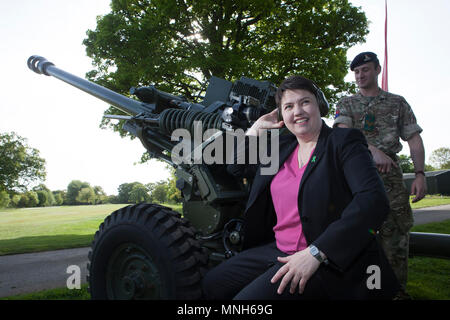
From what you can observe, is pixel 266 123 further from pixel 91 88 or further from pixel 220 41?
pixel 220 41

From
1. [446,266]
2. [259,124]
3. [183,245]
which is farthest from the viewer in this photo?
[446,266]

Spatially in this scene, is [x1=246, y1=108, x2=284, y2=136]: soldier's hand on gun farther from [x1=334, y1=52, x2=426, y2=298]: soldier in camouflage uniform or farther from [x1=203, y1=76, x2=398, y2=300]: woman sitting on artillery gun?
[x1=334, y1=52, x2=426, y2=298]: soldier in camouflage uniform

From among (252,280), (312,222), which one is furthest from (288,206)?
(252,280)

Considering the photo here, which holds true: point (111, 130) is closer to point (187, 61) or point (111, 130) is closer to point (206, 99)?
point (187, 61)

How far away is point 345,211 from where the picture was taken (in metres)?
1.53

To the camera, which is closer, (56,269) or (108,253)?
(108,253)

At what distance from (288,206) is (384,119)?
6.35 feet

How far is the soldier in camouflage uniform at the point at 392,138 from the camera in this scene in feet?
10.3

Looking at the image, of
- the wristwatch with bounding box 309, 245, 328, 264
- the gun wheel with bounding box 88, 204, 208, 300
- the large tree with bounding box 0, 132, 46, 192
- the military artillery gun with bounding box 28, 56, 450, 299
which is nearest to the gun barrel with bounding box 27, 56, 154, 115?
the military artillery gun with bounding box 28, 56, 450, 299

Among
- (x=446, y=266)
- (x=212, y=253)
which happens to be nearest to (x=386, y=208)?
(x=212, y=253)

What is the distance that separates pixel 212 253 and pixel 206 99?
5.55ft

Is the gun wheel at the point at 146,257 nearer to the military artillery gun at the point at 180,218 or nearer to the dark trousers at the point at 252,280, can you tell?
the military artillery gun at the point at 180,218

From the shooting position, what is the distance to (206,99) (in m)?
3.73

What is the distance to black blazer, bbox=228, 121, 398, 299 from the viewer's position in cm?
149
